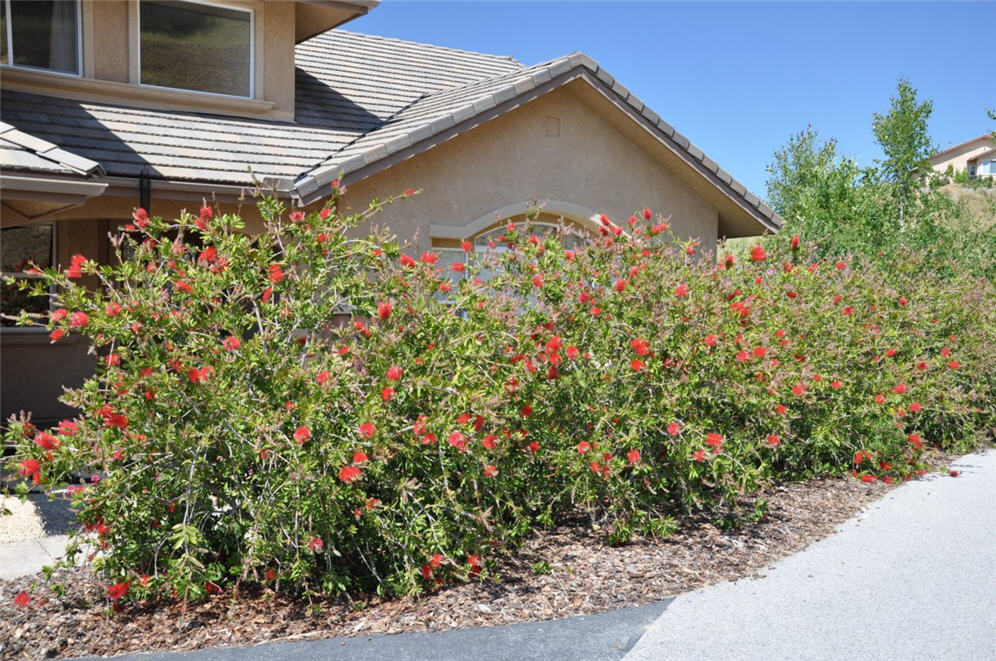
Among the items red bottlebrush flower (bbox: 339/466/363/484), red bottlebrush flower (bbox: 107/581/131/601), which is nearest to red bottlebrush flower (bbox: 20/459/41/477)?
red bottlebrush flower (bbox: 107/581/131/601)

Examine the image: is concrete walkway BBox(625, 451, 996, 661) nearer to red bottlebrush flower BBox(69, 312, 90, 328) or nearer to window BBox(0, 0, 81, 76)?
red bottlebrush flower BBox(69, 312, 90, 328)

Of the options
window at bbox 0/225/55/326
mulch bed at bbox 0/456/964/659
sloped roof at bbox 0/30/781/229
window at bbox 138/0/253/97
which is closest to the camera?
mulch bed at bbox 0/456/964/659

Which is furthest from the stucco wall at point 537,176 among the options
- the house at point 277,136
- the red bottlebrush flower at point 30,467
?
the red bottlebrush flower at point 30,467

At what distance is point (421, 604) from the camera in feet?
17.3

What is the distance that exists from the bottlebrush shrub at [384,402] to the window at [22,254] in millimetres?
6083

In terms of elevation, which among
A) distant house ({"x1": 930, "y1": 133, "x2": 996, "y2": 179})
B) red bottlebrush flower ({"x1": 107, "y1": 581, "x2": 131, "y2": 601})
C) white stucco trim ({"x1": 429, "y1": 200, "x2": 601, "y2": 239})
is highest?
distant house ({"x1": 930, "y1": 133, "x2": 996, "y2": 179})

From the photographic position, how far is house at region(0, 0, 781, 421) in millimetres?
10656

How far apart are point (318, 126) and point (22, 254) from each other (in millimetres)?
4159

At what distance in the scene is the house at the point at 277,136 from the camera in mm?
10656

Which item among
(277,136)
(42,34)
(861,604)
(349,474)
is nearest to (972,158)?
(277,136)

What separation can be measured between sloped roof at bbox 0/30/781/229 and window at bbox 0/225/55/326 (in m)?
1.68

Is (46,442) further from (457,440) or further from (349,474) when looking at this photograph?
(457,440)

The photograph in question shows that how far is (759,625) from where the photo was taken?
517cm

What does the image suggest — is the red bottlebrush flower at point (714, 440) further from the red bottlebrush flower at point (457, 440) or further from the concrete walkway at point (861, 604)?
the red bottlebrush flower at point (457, 440)
